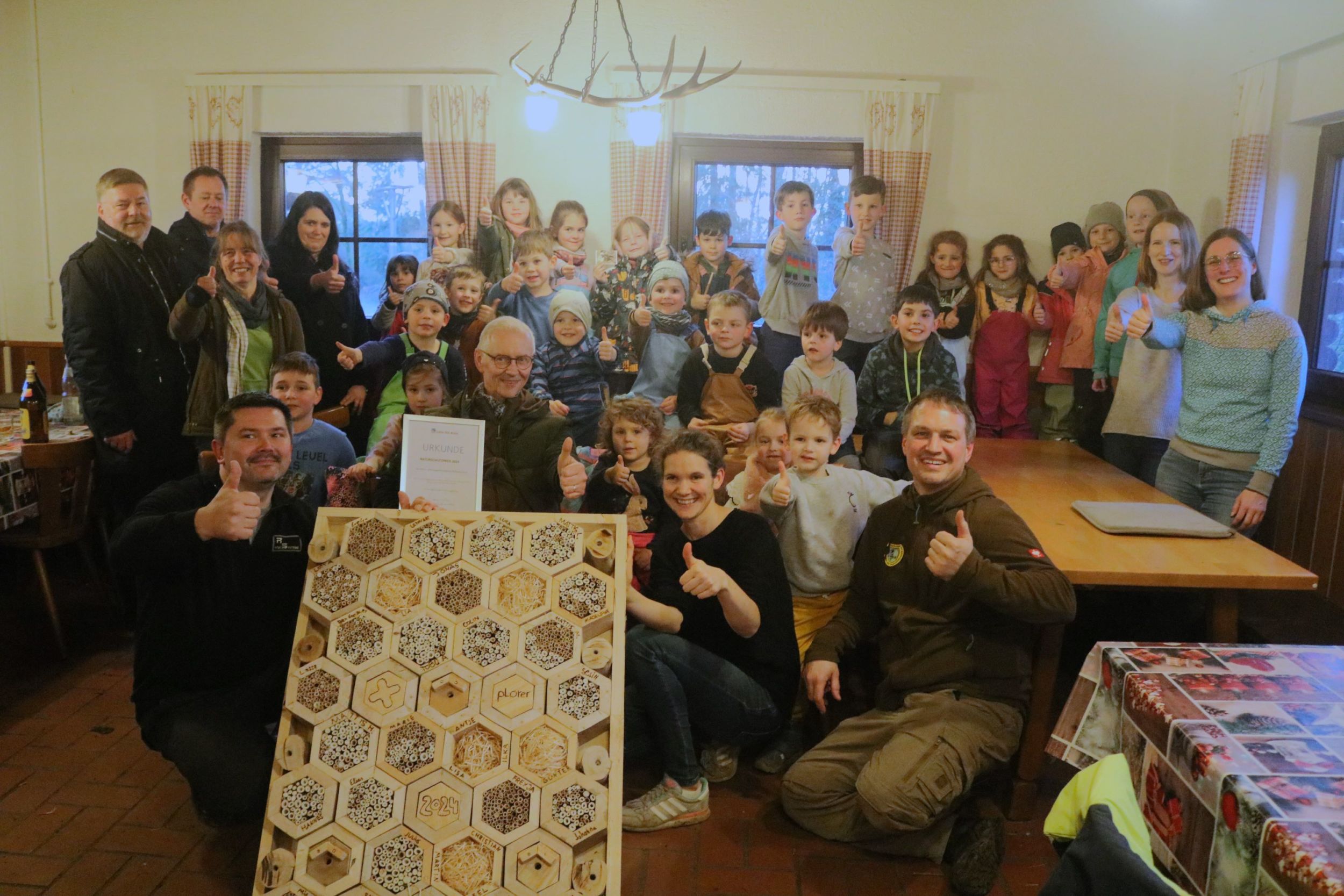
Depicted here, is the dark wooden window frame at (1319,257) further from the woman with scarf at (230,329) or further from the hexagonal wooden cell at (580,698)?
the woman with scarf at (230,329)

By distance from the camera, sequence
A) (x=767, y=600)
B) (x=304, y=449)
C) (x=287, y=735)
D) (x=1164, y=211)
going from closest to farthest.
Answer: (x=287, y=735) < (x=767, y=600) < (x=304, y=449) < (x=1164, y=211)

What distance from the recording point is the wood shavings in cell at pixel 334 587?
2.26m

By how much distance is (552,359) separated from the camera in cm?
441

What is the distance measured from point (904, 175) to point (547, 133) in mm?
1762

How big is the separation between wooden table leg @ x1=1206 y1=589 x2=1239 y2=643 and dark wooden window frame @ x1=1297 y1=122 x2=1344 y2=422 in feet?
6.54

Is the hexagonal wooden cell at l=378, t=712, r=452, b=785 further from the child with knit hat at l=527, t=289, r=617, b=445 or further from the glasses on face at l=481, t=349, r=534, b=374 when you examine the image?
the child with knit hat at l=527, t=289, r=617, b=445

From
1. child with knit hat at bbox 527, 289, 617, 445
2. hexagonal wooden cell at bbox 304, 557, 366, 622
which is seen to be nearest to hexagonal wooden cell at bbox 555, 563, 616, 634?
hexagonal wooden cell at bbox 304, 557, 366, 622

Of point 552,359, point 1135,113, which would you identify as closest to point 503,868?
point 552,359

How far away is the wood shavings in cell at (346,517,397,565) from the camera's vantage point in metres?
2.31

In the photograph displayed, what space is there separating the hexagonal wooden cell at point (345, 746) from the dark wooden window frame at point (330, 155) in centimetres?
354

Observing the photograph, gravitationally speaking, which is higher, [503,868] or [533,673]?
[533,673]

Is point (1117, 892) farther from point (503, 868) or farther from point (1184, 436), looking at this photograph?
point (1184, 436)

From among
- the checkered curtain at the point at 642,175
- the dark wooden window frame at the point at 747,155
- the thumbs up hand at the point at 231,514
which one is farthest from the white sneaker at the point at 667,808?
the dark wooden window frame at the point at 747,155

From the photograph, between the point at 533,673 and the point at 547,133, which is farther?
the point at 547,133
